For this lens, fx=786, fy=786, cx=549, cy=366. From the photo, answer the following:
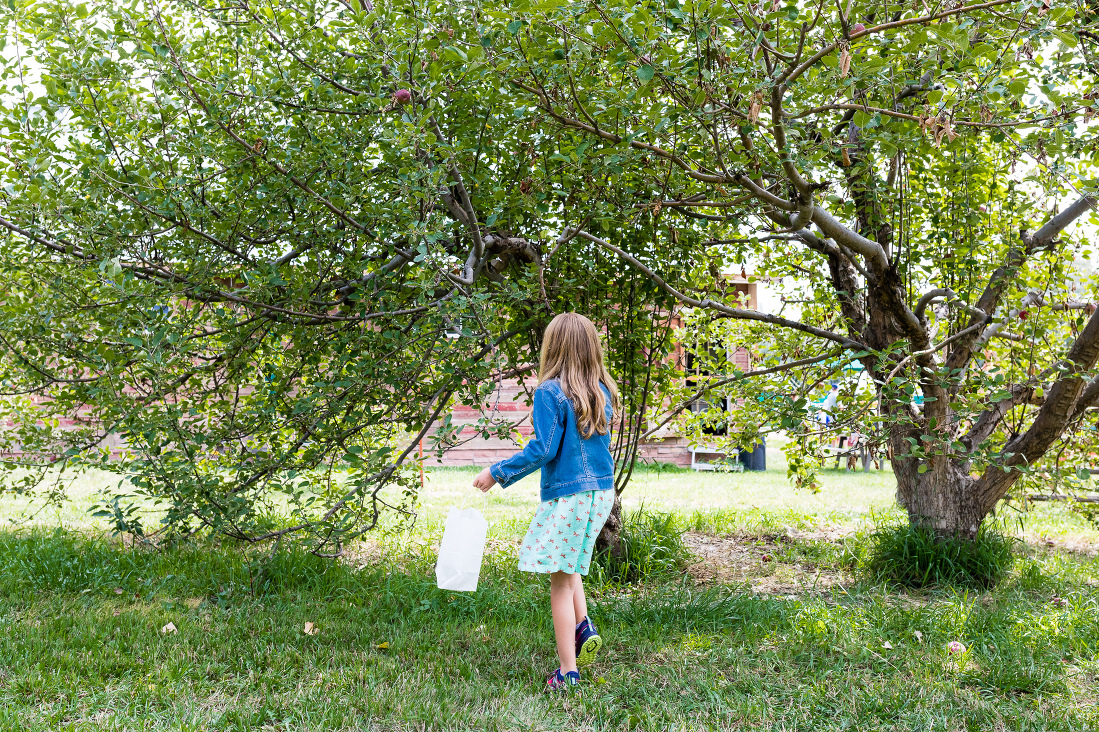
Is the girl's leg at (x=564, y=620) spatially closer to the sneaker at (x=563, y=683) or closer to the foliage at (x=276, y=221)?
the sneaker at (x=563, y=683)

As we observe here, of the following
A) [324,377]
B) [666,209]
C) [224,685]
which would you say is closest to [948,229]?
[666,209]

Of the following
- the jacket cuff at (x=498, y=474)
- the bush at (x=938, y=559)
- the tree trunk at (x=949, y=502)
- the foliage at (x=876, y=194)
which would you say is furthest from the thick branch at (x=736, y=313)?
the jacket cuff at (x=498, y=474)

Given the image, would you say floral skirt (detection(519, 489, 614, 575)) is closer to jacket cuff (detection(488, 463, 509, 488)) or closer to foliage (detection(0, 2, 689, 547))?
jacket cuff (detection(488, 463, 509, 488))

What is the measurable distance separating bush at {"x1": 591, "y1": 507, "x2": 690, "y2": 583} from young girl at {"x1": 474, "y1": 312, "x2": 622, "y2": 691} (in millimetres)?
1409

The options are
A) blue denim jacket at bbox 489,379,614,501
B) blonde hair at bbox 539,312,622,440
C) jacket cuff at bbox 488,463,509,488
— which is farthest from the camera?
blonde hair at bbox 539,312,622,440

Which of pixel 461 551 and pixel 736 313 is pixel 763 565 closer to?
pixel 736 313

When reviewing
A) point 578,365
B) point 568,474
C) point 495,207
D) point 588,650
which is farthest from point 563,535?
point 495,207

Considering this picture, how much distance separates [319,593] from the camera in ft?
14.2

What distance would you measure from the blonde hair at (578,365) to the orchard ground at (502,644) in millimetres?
1055

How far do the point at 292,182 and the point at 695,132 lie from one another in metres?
1.78

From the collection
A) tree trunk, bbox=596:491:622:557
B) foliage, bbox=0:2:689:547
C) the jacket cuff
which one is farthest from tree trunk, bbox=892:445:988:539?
the jacket cuff

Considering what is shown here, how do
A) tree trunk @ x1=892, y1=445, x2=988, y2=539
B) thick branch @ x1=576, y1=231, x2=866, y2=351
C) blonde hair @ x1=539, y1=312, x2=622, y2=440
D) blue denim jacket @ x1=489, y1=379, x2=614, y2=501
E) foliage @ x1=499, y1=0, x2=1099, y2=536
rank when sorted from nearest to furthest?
1. foliage @ x1=499, y1=0, x2=1099, y2=536
2. blue denim jacket @ x1=489, y1=379, x2=614, y2=501
3. blonde hair @ x1=539, y1=312, x2=622, y2=440
4. thick branch @ x1=576, y1=231, x2=866, y2=351
5. tree trunk @ x1=892, y1=445, x2=988, y2=539

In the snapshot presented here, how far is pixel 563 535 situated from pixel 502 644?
30.9 inches

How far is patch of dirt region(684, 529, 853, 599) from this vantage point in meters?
4.76
